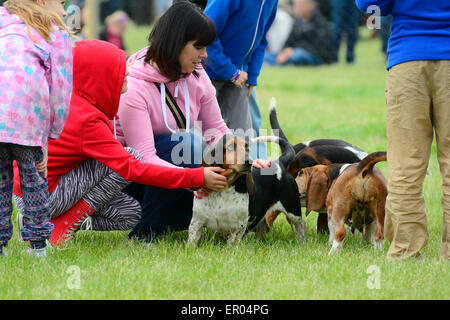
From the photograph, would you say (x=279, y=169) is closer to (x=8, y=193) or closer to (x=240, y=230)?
(x=240, y=230)

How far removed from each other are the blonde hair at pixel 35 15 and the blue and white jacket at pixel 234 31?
1.68m

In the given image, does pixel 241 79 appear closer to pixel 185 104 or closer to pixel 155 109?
pixel 185 104

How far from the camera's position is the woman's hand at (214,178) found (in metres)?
4.18

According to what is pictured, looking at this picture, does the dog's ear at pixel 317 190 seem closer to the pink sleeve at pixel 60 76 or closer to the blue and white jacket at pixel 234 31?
the blue and white jacket at pixel 234 31

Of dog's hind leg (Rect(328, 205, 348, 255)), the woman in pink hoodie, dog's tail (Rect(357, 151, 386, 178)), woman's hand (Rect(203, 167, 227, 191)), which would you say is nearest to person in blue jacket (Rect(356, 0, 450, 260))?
dog's tail (Rect(357, 151, 386, 178))

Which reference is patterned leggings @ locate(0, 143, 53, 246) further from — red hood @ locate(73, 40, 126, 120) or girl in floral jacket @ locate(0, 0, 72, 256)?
red hood @ locate(73, 40, 126, 120)

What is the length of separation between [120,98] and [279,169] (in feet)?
4.10

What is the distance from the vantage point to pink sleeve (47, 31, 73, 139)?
13.0ft

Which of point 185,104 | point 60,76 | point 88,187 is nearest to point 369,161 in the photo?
point 185,104

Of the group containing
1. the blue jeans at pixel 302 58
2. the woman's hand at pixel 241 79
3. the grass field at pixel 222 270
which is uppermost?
the blue jeans at pixel 302 58

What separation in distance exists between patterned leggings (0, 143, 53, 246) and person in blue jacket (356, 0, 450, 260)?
2.07 meters

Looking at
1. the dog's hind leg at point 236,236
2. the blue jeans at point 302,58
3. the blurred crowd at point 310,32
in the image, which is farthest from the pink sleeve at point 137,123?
the blue jeans at point 302,58

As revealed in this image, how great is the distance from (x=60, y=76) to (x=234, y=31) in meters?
1.96

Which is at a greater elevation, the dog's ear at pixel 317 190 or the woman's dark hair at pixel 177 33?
the woman's dark hair at pixel 177 33
